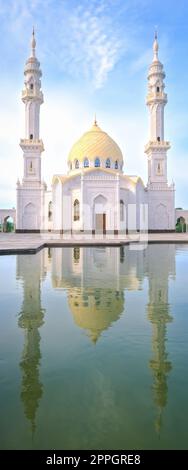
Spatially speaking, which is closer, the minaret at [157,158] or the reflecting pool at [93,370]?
the reflecting pool at [93,370]

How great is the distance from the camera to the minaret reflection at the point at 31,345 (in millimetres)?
2307

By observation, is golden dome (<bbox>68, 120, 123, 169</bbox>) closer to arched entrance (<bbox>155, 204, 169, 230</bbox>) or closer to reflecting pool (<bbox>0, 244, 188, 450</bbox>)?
arched entrance (<bbox>155, 204, 169, 230</bbox>)

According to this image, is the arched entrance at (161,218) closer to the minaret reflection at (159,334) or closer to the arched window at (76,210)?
the arched window at (76,210)

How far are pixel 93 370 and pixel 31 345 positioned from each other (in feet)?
2.69

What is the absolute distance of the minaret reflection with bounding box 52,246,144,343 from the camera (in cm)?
412

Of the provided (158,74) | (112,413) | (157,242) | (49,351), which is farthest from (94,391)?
(158,74)

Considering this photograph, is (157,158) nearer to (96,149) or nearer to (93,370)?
(96,149)

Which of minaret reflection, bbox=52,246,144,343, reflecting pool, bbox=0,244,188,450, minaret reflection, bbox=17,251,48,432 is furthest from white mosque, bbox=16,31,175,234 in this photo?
reflecting pool, bbox=0,244,188,450

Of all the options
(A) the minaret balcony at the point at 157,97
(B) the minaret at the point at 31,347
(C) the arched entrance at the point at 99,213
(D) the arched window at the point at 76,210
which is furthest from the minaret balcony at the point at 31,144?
(B) the minaret at the point at 31,347

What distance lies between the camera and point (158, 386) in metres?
2.49

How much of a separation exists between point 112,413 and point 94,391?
0.29m

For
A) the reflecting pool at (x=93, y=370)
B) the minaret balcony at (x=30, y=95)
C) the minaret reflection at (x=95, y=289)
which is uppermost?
the minaret balcony at (x=30, y=95)

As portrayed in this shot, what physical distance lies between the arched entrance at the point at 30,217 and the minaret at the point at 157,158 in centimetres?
1202

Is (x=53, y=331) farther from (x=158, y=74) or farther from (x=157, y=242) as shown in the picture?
(x=158, y=74)
